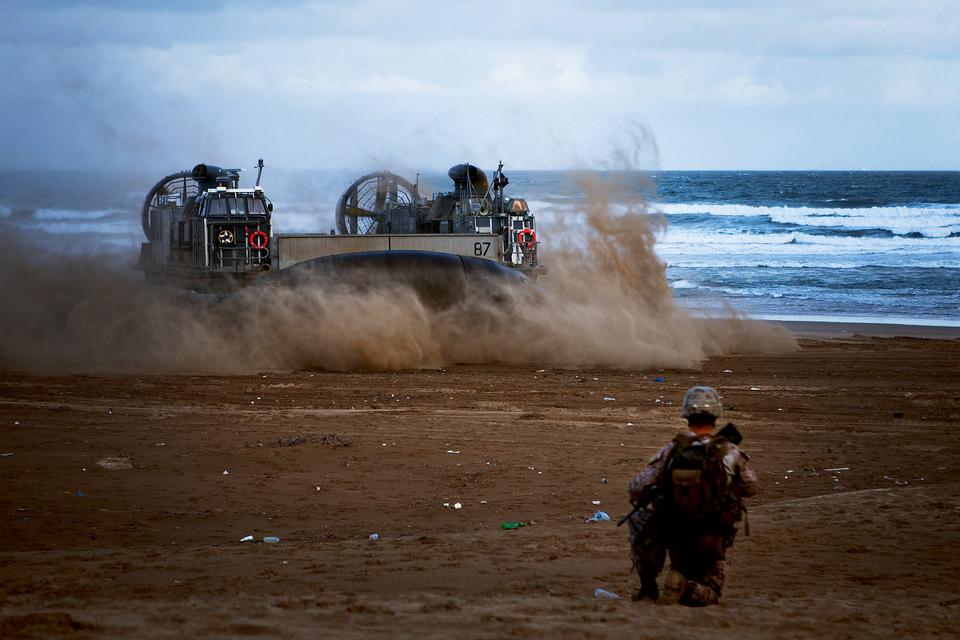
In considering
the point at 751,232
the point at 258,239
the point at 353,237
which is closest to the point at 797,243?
the point at 751,232

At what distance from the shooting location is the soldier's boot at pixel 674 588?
5344 mm

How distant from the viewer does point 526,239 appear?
19.2m

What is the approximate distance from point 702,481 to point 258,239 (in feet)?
43.5

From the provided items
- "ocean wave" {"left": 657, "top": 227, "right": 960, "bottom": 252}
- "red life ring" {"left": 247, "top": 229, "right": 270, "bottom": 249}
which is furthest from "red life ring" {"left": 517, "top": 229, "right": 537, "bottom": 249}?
"ocean wave" {"left": 657, "top": 227, "right": 960, "bottom": 252}

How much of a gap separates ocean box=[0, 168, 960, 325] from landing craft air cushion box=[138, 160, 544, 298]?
4.23 ft

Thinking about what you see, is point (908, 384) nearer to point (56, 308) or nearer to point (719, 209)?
point (56, 308)

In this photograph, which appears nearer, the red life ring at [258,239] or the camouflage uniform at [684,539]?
the camouflage uniform at [684,539]

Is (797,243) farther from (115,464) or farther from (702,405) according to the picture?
(702,405)

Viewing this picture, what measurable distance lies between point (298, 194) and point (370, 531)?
78.2 ft

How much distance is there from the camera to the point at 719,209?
61250 mm

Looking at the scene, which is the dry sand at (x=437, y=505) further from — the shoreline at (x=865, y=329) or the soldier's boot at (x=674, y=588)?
the shoreline at (x=865, y=329)

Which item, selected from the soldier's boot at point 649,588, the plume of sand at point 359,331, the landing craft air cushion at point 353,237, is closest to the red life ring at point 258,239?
the landing craft air cushion at point 353,237

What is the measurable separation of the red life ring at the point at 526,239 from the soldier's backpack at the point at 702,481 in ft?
45.8

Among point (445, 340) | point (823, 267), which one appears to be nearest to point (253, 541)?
point (445, 340)
